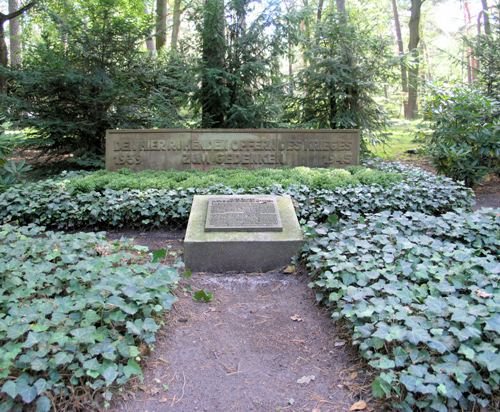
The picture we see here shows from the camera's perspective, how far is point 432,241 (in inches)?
173

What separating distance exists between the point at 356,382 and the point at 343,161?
6633mm

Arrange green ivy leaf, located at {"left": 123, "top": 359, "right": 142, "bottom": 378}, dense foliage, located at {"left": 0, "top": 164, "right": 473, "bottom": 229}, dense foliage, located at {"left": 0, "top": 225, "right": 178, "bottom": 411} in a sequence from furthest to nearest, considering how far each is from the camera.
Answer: dense foliage, located at {"left": 0, "top": 164, "right": 473, "bottom": 229}
green ivy leaf, located at {"left": 123, "top": 359, "right": 142, "bottom": 378}
dense foliage, located at {"left": 0, "top": 225, "right": 178, "bottom": 411}

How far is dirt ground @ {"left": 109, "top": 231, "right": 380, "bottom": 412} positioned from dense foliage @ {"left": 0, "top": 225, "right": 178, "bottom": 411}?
245 millimetres

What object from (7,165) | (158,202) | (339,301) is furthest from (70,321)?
(7,165)

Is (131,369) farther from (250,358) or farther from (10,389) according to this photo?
(250,358)

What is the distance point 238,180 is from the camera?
711 centimetres

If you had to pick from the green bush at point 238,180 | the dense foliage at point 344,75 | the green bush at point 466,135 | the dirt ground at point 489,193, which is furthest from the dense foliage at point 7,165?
the dirt ground at point 489,193

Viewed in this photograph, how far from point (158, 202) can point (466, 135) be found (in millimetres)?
6450

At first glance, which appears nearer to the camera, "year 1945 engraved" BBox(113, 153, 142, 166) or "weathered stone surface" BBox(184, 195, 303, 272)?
"weathered stone surface" BBox(184, 195, 303, 272)

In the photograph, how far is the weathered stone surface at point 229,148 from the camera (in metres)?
8.73

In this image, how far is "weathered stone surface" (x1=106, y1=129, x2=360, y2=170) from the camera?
8.73m

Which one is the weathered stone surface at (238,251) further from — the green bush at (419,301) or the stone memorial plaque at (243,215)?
the green bush at (419,301)

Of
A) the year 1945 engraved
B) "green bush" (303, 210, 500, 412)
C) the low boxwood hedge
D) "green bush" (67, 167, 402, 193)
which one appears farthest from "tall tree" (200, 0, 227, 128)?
"green bush" (303, 210, 500, 412)

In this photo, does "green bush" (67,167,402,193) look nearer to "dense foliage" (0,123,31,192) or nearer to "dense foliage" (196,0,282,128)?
"dense foliage" (0,123,31,192)
